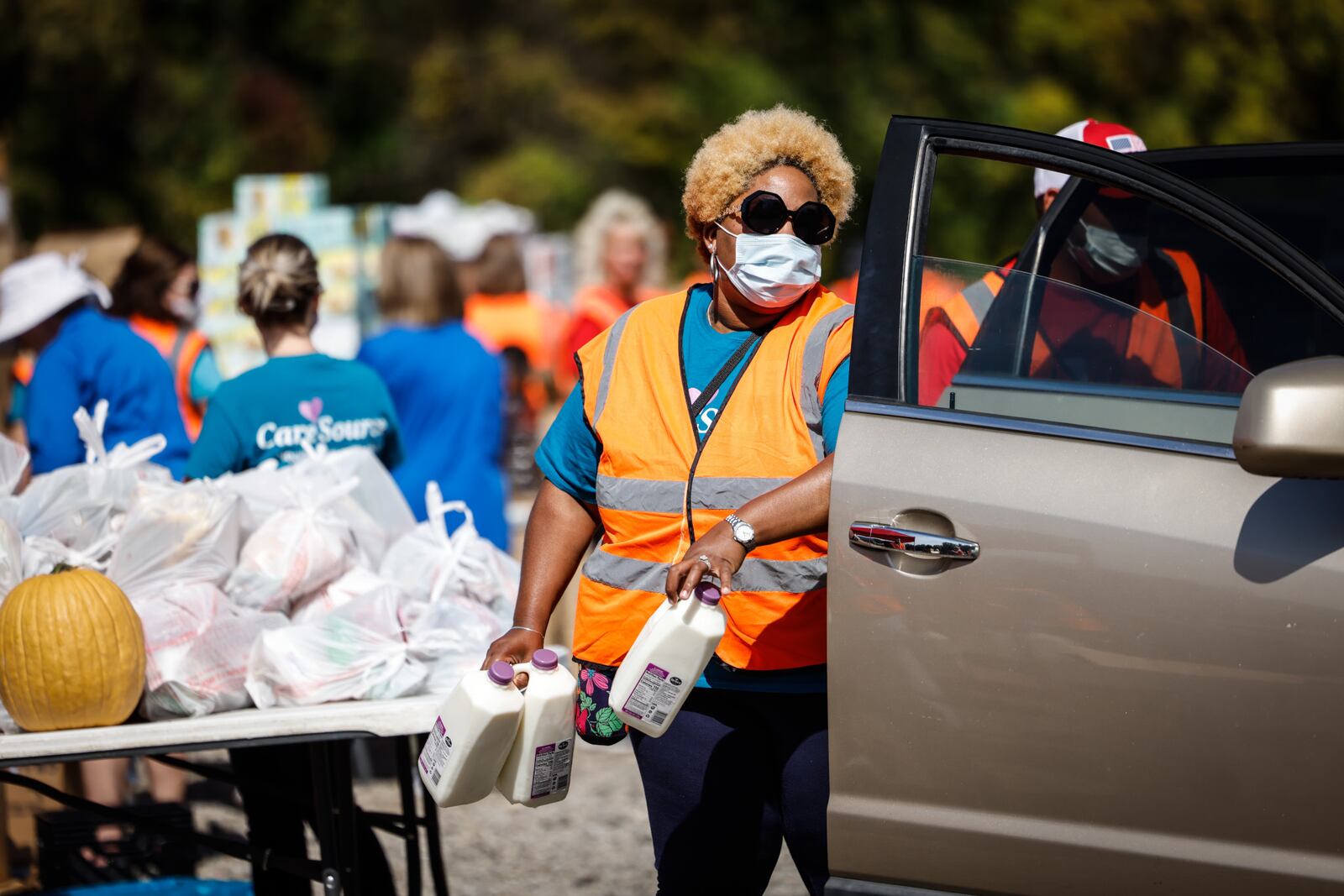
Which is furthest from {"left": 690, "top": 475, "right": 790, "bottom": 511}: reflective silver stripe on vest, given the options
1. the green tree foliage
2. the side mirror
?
the green tree foliage

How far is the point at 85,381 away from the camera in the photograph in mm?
4938

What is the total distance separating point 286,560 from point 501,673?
3.70ft

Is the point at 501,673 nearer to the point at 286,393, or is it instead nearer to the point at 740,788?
the point at 740,788

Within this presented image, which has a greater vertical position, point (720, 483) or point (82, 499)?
point (720, 483)

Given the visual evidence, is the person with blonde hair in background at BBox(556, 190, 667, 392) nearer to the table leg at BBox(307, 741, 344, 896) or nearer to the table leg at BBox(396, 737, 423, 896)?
the table leg at BBox(396, 737, 423, 896)

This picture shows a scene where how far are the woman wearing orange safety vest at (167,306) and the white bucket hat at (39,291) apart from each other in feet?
0.85

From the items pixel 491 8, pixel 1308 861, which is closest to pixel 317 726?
pixel 1308 861

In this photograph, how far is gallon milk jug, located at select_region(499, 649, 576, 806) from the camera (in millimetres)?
2553

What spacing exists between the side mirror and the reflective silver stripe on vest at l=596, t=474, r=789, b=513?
798 mm

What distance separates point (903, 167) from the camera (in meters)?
2.70

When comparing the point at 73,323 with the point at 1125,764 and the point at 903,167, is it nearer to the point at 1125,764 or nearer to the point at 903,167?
the point at 903,167

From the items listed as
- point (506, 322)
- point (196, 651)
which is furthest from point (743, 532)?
point (506, 322)

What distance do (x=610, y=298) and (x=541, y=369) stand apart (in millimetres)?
1922

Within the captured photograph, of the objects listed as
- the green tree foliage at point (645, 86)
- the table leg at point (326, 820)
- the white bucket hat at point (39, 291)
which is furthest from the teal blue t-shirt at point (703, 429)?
the green tree foliage at point (645, 86)
